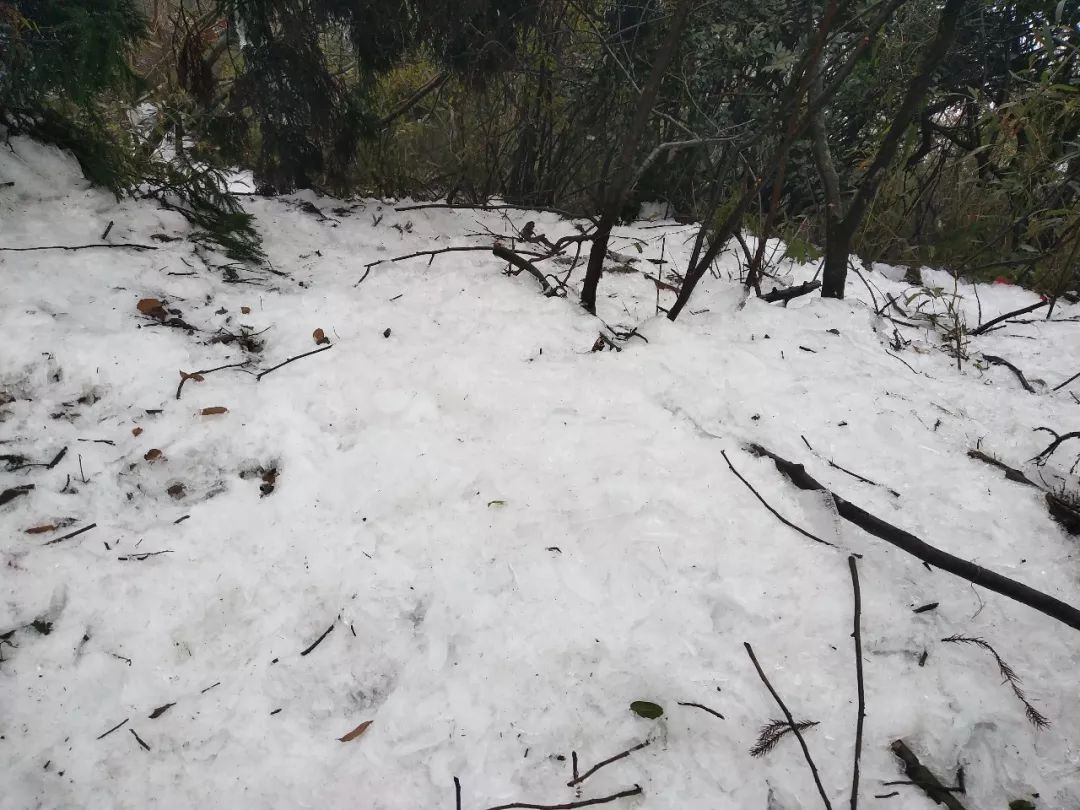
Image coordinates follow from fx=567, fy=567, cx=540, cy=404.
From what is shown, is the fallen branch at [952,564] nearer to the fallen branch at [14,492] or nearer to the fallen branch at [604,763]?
the fallen branch at [604,763]

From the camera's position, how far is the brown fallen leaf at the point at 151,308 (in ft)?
6.59

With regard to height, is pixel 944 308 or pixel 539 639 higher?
pixel 944 308

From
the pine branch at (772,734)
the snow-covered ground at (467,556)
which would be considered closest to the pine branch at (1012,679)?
the snow-covered ground at (467,556)

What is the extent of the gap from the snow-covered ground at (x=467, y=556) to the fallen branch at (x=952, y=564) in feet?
0.18

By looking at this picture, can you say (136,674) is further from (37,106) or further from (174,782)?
(37,106)

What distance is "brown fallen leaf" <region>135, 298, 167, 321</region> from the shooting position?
201 centimetres

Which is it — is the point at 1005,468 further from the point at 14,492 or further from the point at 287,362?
the point at 14,492

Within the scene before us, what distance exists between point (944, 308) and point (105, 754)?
12.6ft

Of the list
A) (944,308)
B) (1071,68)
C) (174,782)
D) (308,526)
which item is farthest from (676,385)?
(1071,68)

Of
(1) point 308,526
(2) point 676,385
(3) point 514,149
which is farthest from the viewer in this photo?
(3) point 514,149

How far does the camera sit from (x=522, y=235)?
309cm

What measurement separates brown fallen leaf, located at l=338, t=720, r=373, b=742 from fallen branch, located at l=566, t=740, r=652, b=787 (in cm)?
42

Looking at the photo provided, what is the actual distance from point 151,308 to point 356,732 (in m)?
1.68

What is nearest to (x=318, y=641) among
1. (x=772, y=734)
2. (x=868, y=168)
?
(x=772, y=734)
